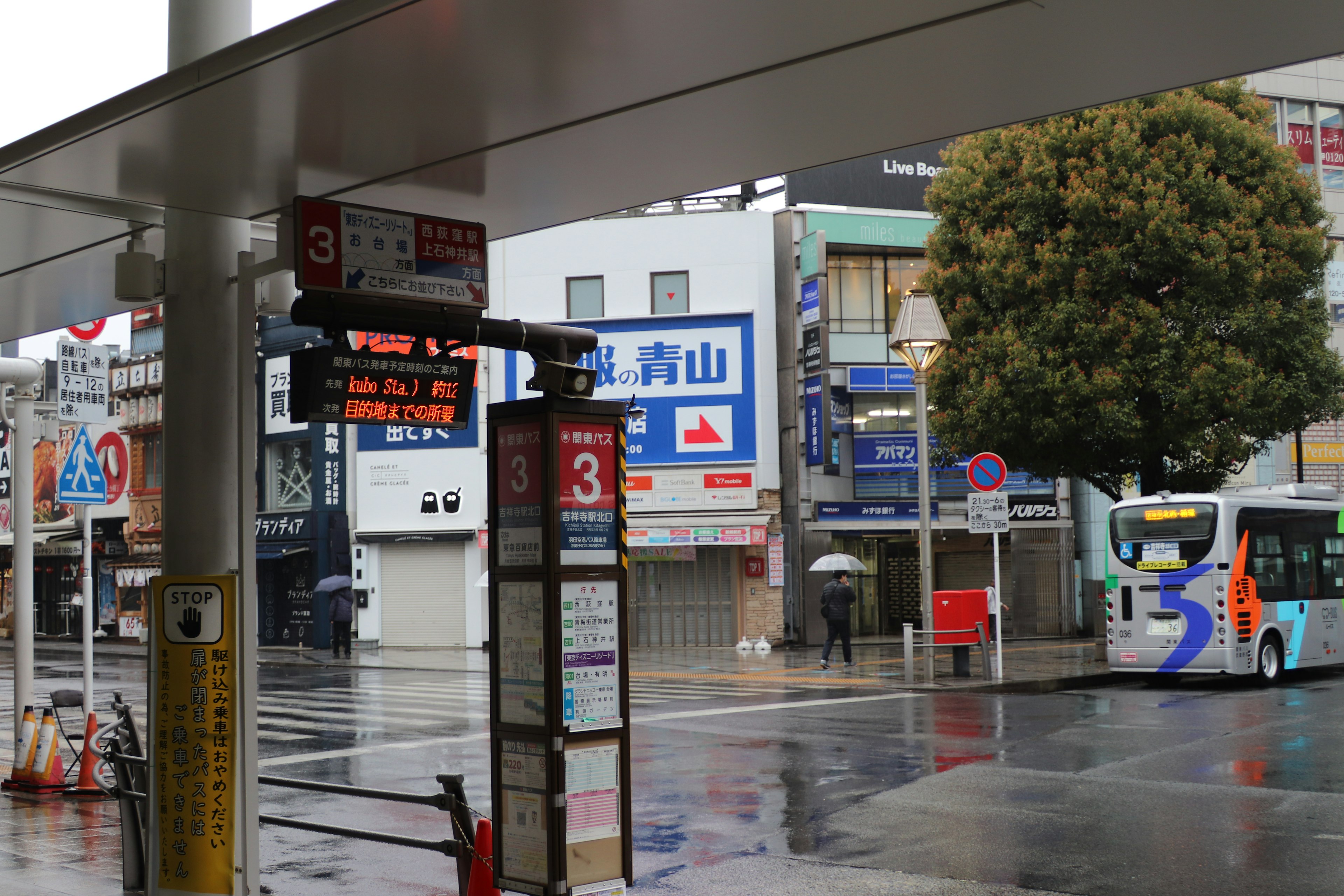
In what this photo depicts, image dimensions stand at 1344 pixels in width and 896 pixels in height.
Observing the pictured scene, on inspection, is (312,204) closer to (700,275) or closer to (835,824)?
(835,824)

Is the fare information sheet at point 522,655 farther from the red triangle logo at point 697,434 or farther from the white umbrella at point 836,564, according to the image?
the red triangle logo at point 697,434

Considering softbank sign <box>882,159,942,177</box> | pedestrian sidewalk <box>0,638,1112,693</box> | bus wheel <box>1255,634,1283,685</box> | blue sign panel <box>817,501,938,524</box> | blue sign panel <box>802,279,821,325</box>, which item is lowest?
pedestrian sidewalk <box>0,638,1112,693</box>

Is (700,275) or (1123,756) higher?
(700,275)

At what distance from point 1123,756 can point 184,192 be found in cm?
987

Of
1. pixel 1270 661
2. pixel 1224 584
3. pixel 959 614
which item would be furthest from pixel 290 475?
pixel 1270 661

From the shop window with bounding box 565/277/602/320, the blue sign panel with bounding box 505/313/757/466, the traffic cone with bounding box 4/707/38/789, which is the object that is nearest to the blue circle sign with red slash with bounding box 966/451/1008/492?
the blue sign panel with bounding box 505/313/757/466

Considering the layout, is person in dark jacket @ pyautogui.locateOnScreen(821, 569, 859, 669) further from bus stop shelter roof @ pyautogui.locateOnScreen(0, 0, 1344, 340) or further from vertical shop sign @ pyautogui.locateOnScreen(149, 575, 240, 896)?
vertical shop sign @ pyautogui.locateOnScreen(149, 575, 240, 896)

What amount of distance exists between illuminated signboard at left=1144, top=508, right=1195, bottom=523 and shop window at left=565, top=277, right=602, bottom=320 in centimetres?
1652

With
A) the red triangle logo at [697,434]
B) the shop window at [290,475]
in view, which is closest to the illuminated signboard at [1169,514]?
the red triangle logo at [697,434]

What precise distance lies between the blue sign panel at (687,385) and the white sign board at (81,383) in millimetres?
19700

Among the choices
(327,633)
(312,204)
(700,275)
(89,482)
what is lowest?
(327,633)

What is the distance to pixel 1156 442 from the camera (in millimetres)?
22844

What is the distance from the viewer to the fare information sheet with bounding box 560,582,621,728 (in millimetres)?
6570

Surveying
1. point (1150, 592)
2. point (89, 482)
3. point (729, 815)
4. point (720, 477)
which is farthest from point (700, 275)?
point (729, 815)
